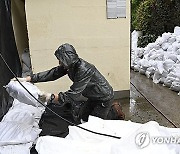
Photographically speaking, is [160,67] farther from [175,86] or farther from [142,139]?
[142,139]

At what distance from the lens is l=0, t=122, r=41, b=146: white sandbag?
2848 millimetres

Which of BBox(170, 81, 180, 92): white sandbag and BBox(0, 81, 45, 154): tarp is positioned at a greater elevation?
BBox(0, 81, 45, 154): tarp

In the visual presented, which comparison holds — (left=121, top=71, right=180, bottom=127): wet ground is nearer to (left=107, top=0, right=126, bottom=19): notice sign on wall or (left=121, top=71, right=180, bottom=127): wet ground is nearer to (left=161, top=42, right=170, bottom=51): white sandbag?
(left=161, top=42, right=170, bottom=51): white sandbag

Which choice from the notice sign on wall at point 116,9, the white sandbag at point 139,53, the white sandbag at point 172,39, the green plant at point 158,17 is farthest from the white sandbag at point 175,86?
the green plant at point 158,17

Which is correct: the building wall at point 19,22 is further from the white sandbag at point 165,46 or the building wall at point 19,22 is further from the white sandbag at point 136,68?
the white sandbag at point 165,46

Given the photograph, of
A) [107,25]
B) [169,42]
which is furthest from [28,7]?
[169,42]

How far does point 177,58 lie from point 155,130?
15.3 feet

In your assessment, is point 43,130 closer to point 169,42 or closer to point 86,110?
point 86,110

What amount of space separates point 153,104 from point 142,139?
3618 mm

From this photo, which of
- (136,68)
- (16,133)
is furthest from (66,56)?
(136,68)

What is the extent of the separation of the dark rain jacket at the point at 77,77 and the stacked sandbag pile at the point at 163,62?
253cm

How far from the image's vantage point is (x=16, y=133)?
9.67ft

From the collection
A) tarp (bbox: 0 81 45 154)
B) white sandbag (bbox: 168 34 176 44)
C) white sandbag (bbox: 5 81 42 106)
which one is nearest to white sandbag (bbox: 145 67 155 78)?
white sandbag (bbox: 168 34 176 44)

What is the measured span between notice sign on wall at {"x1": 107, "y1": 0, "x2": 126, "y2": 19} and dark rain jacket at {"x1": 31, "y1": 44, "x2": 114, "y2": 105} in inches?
76.9
